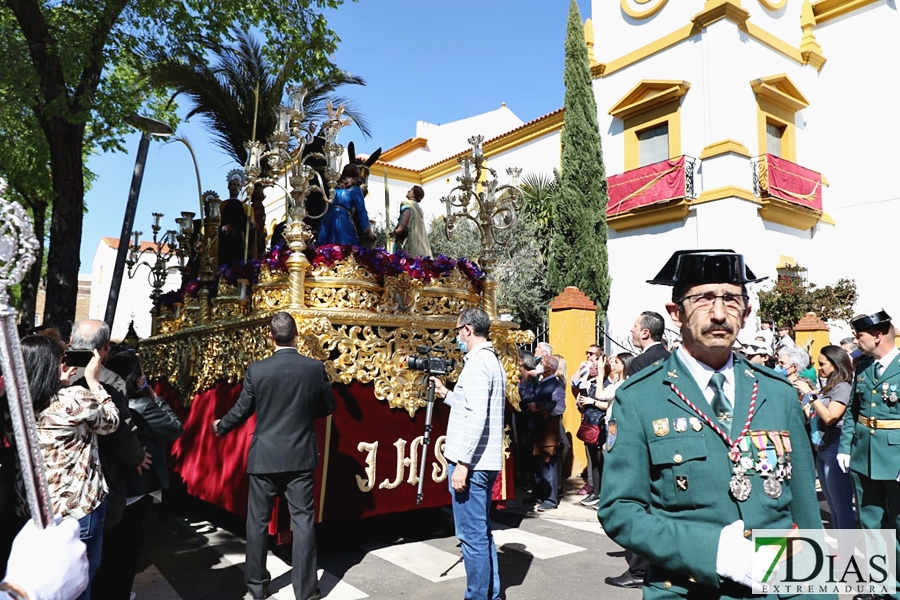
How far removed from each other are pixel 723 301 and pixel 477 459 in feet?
7.30

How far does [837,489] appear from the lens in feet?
17.3

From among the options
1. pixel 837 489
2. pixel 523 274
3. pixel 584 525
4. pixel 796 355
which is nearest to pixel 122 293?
pixel 523 274

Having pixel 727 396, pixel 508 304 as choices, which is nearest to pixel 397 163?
pixel 508 304

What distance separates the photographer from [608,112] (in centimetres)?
1869

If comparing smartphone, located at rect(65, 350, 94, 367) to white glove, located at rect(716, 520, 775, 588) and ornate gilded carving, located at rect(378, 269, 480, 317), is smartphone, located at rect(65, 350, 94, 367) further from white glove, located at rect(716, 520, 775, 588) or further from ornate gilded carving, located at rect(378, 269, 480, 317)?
white glove, located at rect(716, 520, 775, 588)

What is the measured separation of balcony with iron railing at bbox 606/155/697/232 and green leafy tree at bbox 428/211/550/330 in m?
2.45

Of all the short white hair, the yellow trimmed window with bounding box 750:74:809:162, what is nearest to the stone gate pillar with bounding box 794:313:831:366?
Answer: the yellow trimmed window with bounding box 750:74:809:162

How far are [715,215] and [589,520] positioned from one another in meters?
11.6

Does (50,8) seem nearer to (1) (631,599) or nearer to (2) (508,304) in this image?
(1) (631,599)

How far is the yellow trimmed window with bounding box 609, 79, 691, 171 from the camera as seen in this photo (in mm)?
17078

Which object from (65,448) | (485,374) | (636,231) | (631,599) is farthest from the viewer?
(636,231)

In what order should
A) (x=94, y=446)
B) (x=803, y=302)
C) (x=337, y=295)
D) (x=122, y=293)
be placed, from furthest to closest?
(x=122, y=293)
(x=803, y=302)
(x=337, y=295)
(x=94, y=446)

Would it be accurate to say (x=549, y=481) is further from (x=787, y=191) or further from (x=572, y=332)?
(x=787, y=191)

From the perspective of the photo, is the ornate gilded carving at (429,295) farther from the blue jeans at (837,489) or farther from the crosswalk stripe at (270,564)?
the blue jeans at (837,489)
